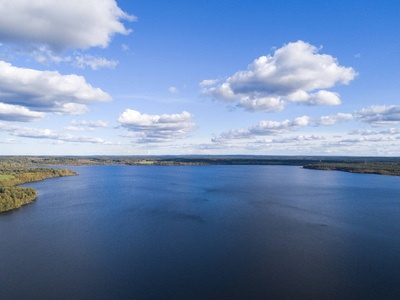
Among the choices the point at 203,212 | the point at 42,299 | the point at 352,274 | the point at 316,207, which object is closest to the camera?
the point at 42,299

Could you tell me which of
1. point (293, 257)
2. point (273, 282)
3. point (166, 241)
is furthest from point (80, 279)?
point (293, 257)

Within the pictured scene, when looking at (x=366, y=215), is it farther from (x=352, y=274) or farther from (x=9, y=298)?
(x=9, y=298)

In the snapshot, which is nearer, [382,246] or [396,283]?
[396,283]

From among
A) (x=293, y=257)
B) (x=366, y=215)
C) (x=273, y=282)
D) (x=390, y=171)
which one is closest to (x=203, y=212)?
(x=293, y=257)

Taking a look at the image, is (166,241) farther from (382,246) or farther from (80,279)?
(382,246)

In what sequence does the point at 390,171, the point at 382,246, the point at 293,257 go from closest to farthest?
the point at 293,257 < the point at 382,246 < the point at 390,171

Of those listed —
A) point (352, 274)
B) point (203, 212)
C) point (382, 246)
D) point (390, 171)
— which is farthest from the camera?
point (390, 171)
